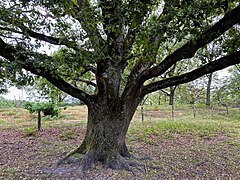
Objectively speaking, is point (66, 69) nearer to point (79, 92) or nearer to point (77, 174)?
point (79, 92)

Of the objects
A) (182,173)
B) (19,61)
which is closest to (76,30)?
(19,61)

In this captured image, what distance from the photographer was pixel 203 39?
3.18 m

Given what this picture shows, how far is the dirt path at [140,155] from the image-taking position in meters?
4.00

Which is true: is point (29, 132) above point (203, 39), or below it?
below

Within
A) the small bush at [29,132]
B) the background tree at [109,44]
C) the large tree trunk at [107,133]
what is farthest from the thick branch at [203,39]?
the small bush at [29,132]

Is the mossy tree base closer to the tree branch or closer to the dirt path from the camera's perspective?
the dirt path

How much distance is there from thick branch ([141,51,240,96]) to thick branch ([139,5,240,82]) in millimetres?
369

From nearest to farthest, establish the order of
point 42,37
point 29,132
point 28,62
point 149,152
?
point 28,62, point 42,37, point 149,152, point 29,132

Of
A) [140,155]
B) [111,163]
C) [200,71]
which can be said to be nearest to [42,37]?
[111,163]

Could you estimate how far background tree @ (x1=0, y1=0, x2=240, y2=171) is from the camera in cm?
275

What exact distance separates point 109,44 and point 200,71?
5.94ft

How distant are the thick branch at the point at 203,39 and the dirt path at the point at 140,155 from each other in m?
2.13

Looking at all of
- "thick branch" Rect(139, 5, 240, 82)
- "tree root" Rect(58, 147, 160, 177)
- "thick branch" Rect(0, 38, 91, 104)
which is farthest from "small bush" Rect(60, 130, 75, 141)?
"thick branch" Rect(139, 5, 240, 82)

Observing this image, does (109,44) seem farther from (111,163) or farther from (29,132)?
(29,132)
